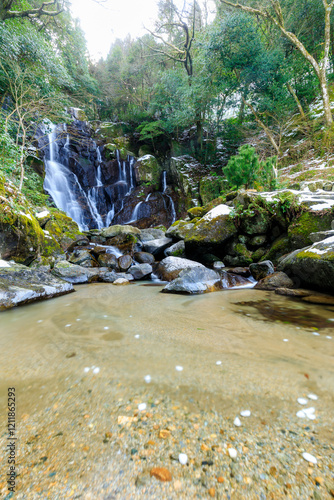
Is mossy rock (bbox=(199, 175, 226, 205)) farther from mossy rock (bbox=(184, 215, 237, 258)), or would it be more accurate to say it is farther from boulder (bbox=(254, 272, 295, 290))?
boulder (bbox=(254, 272, 295, 290))

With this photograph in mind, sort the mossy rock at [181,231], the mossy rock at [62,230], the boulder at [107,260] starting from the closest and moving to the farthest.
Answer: the boulder at [107,260]
the mossy rock at [181,231]
the mossy rock at [62,230]

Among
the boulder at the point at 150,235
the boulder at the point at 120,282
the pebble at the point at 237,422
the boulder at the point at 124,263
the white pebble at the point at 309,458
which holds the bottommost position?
the boulder at the point at 120,282

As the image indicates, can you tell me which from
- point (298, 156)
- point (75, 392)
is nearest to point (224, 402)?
point (75, 392)

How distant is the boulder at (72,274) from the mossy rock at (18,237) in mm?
690

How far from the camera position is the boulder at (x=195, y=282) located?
444 centimetres

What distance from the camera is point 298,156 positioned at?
414 inches

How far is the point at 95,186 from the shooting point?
16.5 m

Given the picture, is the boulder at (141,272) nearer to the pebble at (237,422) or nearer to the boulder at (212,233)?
the boulder at (212,233)

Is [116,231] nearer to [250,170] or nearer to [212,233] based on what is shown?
[212,233]

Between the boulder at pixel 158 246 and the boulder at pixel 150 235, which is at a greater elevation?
the boulder at pixel 150 235

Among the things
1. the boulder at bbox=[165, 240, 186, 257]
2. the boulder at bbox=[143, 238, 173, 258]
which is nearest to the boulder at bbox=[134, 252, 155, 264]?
the boulder at bbox=[143, 238, 173, 258]

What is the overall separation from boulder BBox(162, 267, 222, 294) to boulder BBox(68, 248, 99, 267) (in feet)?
13.0

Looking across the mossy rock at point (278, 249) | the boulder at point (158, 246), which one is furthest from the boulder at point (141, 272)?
the mossy rock at point (278, 249)

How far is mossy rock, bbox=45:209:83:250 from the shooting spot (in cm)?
814
